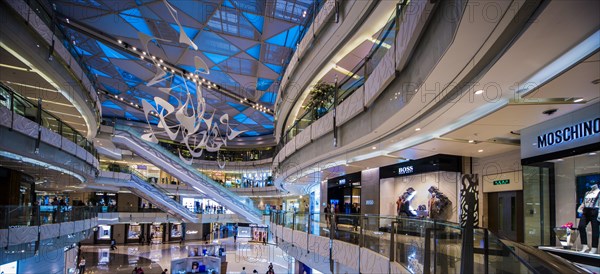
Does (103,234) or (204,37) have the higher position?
(204,37)

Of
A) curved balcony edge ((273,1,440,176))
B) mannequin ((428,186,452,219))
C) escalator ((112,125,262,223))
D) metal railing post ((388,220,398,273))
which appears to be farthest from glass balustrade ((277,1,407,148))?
escalator ((112,125,262,223))

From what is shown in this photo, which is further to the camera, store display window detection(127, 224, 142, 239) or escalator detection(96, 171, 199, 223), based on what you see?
store display window detection(127, 224, 142, 239)

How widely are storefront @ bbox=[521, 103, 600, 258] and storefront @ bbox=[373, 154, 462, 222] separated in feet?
13.3

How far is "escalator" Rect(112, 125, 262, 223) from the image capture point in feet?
88.0

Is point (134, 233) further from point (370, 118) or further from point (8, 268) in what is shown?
point (370, 118)

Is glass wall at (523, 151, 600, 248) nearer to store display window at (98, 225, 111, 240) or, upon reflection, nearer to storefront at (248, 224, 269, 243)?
storefront at (248, 224, 269, 243)

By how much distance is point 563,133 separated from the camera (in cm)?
828

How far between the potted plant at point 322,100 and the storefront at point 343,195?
7960mm

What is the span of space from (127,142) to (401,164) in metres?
18.6

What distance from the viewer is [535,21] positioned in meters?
3.65

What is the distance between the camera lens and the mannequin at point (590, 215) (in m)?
7.74

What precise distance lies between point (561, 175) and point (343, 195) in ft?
49.0

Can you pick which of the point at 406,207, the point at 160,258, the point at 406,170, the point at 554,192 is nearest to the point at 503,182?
the point at 554,192

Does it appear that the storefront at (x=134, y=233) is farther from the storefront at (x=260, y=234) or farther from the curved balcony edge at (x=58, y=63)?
the curved balcony edge at (x=58, y=63)
